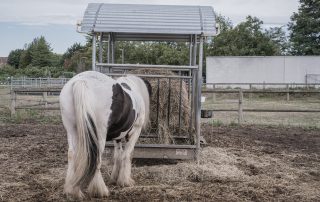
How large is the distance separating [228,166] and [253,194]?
4.54 ft

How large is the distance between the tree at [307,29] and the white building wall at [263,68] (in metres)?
9.50

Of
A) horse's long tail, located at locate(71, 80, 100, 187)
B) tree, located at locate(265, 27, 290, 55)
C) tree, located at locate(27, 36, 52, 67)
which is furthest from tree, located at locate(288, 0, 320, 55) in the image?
tree, located at locate(27, 36, 52, 67)

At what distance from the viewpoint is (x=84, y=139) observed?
13.0 ft

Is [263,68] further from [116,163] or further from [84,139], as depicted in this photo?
[84,139]

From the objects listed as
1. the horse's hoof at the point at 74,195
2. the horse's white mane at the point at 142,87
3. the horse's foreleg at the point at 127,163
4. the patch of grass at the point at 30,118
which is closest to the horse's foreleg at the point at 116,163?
the horse's foreleg at the point at 127,163

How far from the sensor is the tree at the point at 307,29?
124ft

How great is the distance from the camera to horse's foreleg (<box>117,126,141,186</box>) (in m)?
4.75

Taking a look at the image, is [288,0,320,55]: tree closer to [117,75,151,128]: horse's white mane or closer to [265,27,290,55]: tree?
[265,27,290,55]: tree

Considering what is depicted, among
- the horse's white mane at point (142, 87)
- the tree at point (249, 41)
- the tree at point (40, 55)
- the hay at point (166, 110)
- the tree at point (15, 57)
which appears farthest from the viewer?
the tree at point (15, 57)

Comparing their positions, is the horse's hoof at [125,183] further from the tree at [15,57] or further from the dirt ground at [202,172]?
the tree at [15,57]

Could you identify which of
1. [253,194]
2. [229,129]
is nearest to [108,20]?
[253,194]

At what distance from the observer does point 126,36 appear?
23.3ft

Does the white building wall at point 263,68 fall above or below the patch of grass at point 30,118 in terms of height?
above

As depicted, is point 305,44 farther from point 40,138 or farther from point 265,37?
point 40,138
